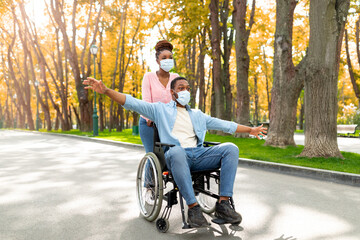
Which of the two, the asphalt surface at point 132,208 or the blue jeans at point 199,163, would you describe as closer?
the blue jeans at point 199,163

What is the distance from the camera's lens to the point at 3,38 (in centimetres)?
3216

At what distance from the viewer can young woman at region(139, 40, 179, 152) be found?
4352mm

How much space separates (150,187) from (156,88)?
1.24 meters

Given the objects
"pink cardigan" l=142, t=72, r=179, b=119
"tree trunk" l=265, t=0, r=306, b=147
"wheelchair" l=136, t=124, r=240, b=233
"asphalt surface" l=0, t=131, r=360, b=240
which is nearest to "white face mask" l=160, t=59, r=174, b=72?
"pink cardigan" l=142, t=72, r=179, b=119

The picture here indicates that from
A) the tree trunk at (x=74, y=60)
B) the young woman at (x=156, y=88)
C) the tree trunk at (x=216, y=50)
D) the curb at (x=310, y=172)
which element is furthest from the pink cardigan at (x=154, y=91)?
the tree trunk at (x=74, y=60)

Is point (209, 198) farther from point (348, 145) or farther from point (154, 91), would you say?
point (348, 145)

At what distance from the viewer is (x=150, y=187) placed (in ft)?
13.2

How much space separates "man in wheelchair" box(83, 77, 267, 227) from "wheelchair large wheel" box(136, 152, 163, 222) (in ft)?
0.59

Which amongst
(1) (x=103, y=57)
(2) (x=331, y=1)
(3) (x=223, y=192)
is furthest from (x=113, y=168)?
(1) (x=103, y=57)

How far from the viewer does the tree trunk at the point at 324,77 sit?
823 centimetres

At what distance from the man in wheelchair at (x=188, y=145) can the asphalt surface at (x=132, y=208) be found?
1.07 feet

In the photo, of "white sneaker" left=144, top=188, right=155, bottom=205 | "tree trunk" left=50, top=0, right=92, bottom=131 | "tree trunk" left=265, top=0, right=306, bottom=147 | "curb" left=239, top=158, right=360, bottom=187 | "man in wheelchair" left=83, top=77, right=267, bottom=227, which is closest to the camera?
"man in wheelchair" left=83, top=77, right=267, bottom=227

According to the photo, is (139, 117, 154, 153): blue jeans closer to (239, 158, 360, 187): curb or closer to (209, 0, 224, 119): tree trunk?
(239, 158, 360, 187): curb

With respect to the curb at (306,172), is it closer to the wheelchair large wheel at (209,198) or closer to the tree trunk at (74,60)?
the wheelchair large wheel at (209,198)
